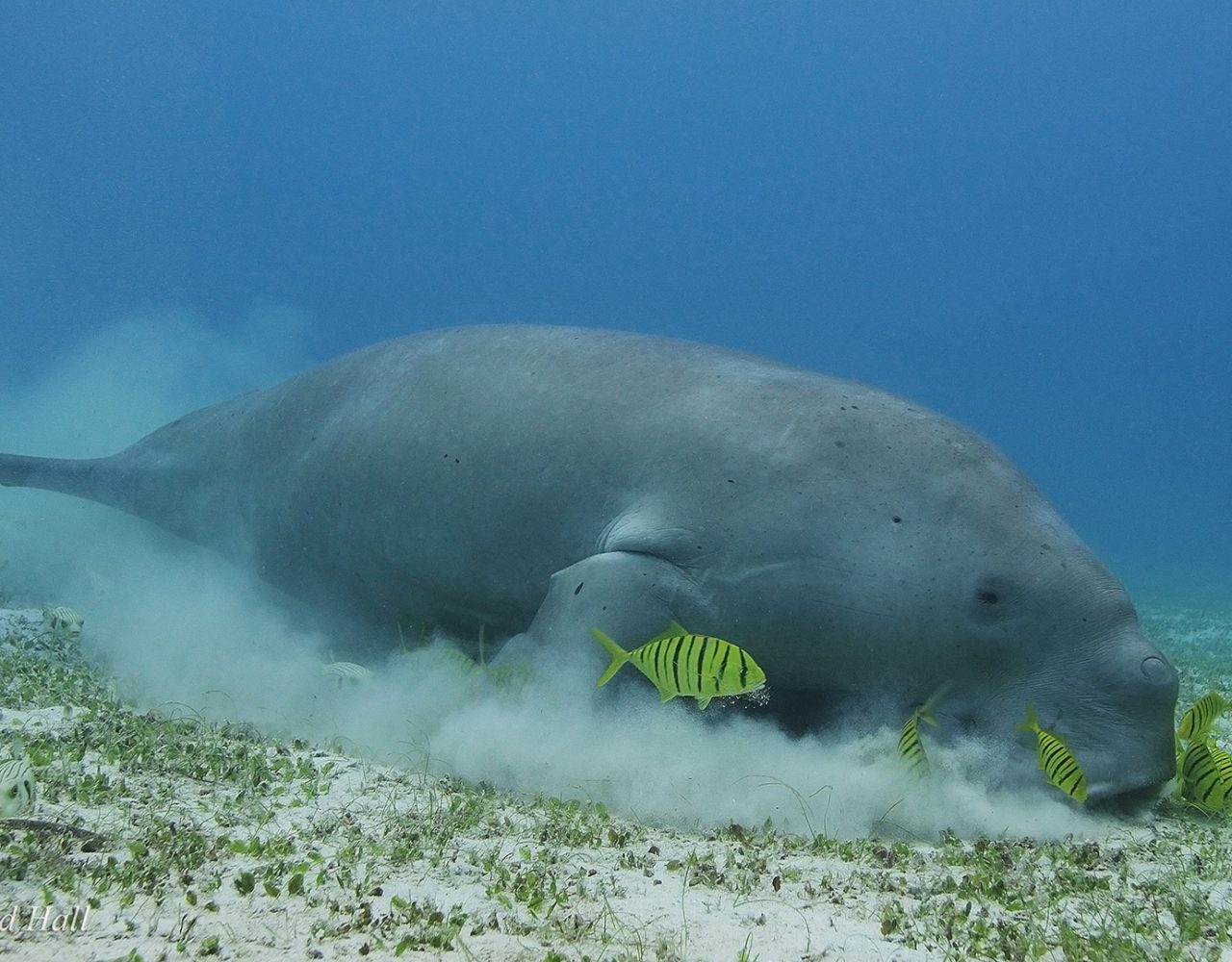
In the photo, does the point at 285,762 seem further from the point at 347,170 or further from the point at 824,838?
the point at 347,170

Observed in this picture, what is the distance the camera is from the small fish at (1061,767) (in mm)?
3527

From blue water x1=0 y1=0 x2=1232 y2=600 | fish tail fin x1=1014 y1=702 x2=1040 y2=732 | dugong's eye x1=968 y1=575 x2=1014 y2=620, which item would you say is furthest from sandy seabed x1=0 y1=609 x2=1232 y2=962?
blue water x1=0 y1=0 x2=1232 y2=600

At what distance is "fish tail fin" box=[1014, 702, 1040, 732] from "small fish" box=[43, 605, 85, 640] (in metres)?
5.63

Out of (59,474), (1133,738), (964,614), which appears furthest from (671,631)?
(59,474)

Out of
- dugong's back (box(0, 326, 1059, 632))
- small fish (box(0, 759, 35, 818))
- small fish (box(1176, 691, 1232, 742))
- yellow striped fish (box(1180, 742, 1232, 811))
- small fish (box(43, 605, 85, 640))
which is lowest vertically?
small fish (box(0, 759, 35, 818))

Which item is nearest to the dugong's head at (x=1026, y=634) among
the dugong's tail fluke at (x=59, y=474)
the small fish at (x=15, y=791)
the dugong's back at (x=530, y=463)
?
the dugong's back at (x=530, y=463)

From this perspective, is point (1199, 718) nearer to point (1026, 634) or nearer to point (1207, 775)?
point (1207, 775)

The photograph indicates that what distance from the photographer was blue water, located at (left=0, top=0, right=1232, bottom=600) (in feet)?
384

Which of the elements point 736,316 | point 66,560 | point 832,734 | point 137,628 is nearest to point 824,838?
point 832,734

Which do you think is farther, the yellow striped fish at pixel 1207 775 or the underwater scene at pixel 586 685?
the yellow striped fish at pixel 1207 775

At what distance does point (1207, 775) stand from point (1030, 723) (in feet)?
2.29

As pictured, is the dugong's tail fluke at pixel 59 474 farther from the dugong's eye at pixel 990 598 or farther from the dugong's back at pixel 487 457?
the dugong's eye at pixel 990 598

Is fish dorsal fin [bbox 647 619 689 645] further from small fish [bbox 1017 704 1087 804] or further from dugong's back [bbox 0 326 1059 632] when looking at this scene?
small fish [bbox 1017 704 1087 804]

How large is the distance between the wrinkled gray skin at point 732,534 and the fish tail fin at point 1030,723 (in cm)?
7
